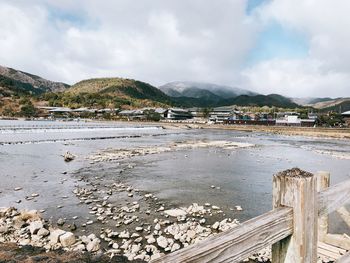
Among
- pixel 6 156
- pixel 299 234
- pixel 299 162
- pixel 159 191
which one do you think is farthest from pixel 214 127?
pixel 299 234

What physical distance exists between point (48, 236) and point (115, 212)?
10.6ft

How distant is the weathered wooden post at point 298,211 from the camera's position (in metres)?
2.24

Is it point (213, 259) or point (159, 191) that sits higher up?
point (213, 259)

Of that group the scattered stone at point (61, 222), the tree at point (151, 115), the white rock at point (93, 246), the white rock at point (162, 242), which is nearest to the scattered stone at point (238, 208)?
the white rock at point (162, 242)

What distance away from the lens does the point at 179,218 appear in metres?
11.4

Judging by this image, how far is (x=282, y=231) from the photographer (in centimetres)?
225

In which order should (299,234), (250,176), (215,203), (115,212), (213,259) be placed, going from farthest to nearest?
(250,176) → (215,203) → (115,212) → (299,234) → (213,259)

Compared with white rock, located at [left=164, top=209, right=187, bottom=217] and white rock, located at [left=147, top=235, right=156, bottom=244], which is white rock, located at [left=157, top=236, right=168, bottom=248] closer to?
white rock, located at [left=147, top=235, right=156, bottom=244]

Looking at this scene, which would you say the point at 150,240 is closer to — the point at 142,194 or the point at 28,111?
the point at 142,194

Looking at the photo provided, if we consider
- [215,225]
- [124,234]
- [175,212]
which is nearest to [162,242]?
[124,234]

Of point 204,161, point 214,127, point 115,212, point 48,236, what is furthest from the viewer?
point 214,127

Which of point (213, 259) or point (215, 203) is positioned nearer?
point (213, 259)

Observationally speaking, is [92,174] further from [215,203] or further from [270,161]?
[270,161]

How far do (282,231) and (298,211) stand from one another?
0.21 metres
